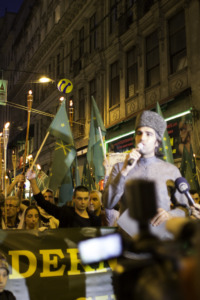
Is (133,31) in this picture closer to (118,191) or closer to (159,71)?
(159,71)

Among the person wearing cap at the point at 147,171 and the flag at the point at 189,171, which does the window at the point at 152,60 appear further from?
the person wearing cap at the point at 147,171

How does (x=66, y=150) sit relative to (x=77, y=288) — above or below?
above

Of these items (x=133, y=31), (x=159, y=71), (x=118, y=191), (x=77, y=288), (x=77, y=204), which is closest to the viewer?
(x=118, y=191)

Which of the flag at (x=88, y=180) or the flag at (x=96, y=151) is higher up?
the flag at (x=96, y=151)

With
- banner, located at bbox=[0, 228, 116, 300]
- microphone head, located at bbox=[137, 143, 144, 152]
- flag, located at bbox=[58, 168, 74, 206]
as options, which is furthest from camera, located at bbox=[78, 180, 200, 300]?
flag, located at bbox=[58, 168, 74, 206]

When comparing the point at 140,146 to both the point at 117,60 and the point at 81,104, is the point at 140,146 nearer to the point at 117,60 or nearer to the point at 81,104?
the point at 117,60

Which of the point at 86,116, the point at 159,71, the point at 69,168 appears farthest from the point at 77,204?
the point at 86,116

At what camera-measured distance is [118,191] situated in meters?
2.47

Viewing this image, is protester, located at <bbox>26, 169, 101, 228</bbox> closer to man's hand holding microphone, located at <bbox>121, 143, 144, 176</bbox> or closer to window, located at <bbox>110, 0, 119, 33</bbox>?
man's hand holding microphone, located at <bbox>121, 143, 144, 176</bbox>

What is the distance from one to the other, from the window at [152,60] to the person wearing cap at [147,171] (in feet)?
47.6

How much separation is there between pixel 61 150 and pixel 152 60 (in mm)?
10574

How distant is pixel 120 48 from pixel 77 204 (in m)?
16.5

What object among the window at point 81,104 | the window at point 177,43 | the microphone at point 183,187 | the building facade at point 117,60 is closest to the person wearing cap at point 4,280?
the microphone at point 183,187

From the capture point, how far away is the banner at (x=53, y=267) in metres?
3.59
